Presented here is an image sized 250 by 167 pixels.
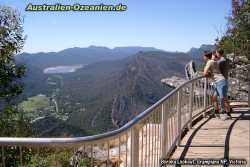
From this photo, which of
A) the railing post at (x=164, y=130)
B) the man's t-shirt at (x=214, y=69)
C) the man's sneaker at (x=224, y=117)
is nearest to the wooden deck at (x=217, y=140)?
the man's sneaker at (x=224, y=117)

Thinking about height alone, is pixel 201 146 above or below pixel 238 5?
below

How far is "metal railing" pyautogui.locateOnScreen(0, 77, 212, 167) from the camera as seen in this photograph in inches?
150

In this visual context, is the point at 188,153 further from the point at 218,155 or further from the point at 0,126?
the point at 0,126

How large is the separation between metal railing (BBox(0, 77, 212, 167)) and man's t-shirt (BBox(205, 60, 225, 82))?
40 centimetres

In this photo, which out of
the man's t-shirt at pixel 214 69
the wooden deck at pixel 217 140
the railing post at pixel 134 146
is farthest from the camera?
the man's t-shirt at pixel 214 69

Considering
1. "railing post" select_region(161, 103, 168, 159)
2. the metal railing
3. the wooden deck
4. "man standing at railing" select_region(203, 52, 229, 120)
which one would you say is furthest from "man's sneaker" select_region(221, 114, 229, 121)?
"railing post" select_region(161, 103, 168, 159)

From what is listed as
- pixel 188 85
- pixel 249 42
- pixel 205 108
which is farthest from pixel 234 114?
pixel 249 42

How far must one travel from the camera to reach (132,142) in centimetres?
486

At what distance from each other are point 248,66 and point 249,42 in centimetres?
120

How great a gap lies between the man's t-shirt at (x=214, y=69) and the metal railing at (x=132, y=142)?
40 centimetres

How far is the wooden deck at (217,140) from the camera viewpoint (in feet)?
25.0

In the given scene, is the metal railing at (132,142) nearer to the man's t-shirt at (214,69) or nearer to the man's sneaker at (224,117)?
the man's t-shirt at (214,69)

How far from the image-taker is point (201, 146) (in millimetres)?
8289

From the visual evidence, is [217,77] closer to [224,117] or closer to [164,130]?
[224,117]
